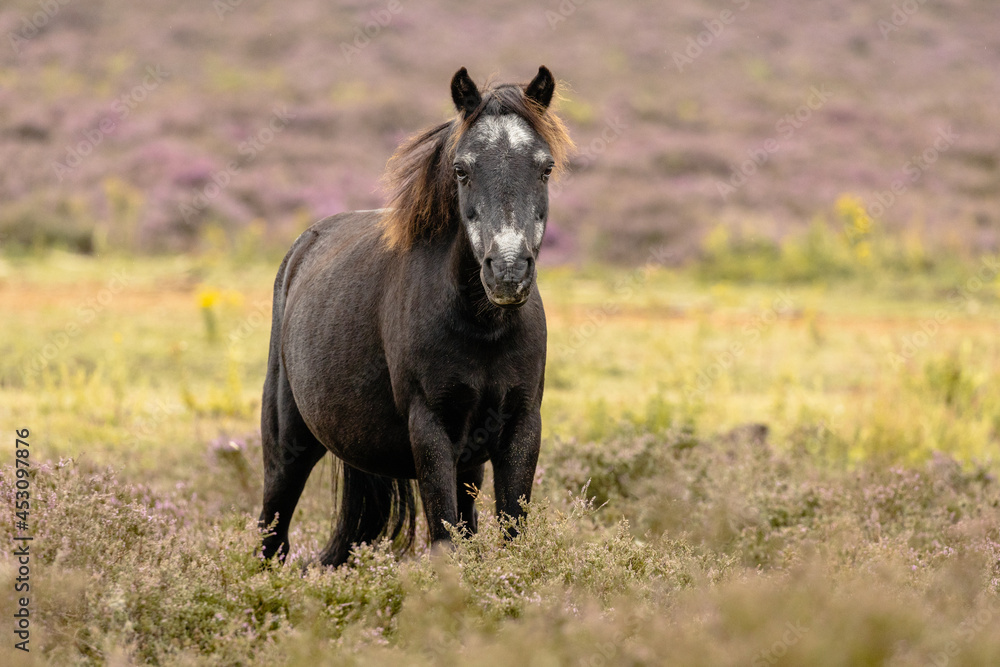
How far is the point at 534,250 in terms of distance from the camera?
11.5 feet

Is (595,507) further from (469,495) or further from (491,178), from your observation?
(491,178)

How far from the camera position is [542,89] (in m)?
3.86

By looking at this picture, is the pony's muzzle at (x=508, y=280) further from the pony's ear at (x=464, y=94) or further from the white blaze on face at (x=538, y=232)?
the pony's ear at (x=464, y=94)

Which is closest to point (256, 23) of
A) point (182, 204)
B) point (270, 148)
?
point (270, 148)

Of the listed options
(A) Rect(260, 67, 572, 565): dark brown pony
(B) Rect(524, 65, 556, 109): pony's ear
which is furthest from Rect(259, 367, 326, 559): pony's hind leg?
(B) Rect(524, 65, 556, 109): pony's ear

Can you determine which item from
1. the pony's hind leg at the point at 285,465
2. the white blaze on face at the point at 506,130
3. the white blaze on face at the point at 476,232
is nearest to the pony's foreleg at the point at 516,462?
the white blaze on face at the point at 476,232

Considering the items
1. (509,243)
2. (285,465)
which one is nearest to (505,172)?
(509,243)

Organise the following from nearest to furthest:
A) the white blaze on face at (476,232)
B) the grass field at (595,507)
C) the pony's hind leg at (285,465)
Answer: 1. the grass field at (595,507)
2. the white blaze on face at (476,232)
3. the pony's hind leg at (285,465)

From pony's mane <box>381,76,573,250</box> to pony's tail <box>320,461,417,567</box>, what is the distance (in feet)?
4.75

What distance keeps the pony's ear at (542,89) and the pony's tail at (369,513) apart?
6.98ft

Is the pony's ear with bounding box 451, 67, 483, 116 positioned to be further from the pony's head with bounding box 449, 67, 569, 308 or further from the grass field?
the grass field

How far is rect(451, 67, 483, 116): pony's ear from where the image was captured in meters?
3.72

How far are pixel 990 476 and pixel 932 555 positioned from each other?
6.57 feet

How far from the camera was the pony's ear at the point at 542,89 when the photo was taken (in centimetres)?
383
